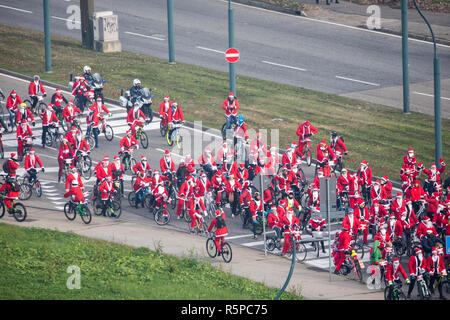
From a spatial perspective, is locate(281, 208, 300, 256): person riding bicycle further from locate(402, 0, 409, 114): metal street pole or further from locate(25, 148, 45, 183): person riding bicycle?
locate(402, 0, 409, 114): metal street pole

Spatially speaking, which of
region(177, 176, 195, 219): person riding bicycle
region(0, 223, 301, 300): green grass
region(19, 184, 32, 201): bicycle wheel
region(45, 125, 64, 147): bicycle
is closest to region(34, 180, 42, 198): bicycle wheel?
region(19, 184, 32, 201): bicycle wheel

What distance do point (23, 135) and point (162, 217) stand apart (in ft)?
24.9

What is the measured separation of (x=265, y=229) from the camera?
2914 cm

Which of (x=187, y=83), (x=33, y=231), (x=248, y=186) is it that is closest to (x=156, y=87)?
(x=187, y=83)

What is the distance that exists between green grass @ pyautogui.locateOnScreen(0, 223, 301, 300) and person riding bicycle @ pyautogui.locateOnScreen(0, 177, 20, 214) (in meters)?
2.21

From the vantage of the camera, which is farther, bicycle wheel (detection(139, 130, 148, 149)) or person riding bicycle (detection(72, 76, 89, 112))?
person riding bicycle (detection(72, 76, 89, 112))

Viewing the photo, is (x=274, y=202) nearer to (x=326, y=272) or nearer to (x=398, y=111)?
(x=326, y=272)

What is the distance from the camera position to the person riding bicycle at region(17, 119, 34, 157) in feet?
109

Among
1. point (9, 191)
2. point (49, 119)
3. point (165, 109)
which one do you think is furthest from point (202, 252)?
point (49, 119)

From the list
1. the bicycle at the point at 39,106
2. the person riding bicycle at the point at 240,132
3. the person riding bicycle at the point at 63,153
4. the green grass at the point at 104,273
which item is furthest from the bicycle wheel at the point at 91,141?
the green grass at the point at 104,273

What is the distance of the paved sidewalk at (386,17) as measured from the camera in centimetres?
5192

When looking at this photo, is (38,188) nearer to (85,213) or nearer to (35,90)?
→ (85,213)

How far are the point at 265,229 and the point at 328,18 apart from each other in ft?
92.8

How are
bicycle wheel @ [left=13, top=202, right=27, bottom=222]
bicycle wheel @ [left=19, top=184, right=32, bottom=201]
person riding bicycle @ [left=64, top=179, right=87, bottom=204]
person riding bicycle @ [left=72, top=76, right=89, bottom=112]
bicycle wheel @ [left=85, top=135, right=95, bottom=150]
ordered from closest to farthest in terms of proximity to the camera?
bicycle wheel @ [left=13, top=202, right=27, bottom=222]
person riding bicycle @ [left=64, top=179, right=87, bottom=204]
bicycle wheel @ [left=19, top=184, right=32, bottom=201]
bicycle wheel @ [left=85, top=135, right=95, bottom=150]
person riding bicycle @ [left=72, top=76, right=89, bottom=112]
